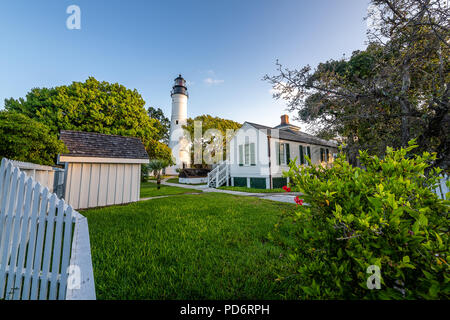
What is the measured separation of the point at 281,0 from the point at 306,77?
556 centimetres

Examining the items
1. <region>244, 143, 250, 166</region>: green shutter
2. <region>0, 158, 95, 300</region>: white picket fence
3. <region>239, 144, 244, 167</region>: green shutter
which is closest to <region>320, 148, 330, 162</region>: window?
<region>244, 143, 250, 166</region>: green shutter

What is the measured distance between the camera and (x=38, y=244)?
1.92 m

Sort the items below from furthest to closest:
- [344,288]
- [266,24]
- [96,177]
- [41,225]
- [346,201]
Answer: [266,24] < [96,177] < [41,225] < [346,201] < [344,288]

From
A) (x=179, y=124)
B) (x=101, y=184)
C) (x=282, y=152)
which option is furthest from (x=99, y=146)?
(x=179, y=124)

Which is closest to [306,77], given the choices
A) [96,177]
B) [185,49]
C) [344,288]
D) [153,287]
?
[344,288]

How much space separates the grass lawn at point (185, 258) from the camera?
2.14 metres

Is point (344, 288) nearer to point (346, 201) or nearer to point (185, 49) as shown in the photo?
point (346, 201)

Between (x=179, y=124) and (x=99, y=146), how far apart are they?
25.1m

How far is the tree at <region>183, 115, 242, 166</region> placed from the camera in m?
24.3

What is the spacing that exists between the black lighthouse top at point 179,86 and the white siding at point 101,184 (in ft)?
96.4

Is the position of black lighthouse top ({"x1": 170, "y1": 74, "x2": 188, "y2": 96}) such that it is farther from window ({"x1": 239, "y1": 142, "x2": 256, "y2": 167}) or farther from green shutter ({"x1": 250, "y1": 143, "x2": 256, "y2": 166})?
green shutter ({"x1": 250, "y1": 143, "x2": 256, "y2": 166})

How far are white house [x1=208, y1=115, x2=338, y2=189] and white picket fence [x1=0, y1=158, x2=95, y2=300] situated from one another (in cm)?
1268

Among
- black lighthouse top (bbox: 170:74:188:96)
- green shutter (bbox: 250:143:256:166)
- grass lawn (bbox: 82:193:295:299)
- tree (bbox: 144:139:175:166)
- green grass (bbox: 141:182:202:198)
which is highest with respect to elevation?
black lighthouse top (bbox: 170:74:188:96)
